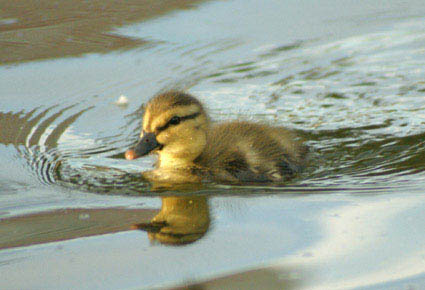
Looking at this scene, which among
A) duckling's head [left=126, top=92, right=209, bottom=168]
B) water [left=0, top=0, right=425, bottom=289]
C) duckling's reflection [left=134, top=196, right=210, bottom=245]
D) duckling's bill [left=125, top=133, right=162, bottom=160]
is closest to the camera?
water [left=0, top=0, right=425, bottom=289]

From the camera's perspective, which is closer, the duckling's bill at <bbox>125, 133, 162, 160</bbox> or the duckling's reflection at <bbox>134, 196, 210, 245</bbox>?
the duckling's reflection at <bbox>134, 196, 210, 245</bbox>

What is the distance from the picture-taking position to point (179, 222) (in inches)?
122

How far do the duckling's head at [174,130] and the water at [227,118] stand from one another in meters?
0.20

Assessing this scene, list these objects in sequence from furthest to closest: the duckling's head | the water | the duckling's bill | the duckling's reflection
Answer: the duckling's head → the duckling's bill → the duckling's reflection → the water

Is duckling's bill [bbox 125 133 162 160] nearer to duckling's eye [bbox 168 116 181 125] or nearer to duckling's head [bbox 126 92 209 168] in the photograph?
duckling's head [bbox 126 92 209 168]

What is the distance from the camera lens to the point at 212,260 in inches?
105

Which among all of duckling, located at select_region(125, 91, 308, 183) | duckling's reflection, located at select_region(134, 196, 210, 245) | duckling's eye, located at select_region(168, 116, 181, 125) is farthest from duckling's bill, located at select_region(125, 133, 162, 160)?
duckling's reflection, located at select_region(134, 196, 210, 245)

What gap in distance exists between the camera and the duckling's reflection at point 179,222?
290cm

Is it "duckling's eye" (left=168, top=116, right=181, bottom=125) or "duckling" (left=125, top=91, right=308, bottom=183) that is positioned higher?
"duckling's eye" (left=168, top=116, right=181, bottom=125)

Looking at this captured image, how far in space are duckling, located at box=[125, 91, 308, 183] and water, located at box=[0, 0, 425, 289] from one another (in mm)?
167

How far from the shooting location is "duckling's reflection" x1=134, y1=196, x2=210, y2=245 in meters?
2.90

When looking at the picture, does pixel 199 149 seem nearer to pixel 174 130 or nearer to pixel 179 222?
pixel 174 130

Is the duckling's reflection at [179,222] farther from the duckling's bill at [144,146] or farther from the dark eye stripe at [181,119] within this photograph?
the dark eye stripe at [181,119]

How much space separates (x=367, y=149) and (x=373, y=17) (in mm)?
2410
